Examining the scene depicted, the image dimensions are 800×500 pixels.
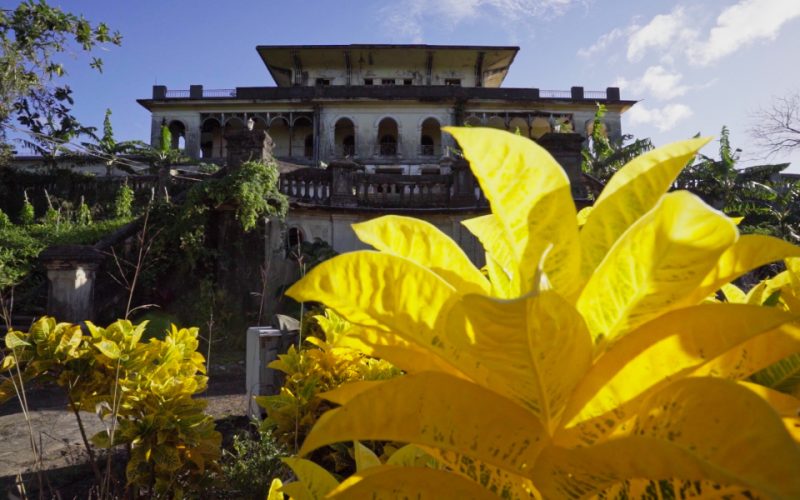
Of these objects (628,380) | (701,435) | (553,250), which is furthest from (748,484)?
(553,250)

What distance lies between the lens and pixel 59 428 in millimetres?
4926

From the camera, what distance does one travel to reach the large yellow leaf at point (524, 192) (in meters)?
0.59

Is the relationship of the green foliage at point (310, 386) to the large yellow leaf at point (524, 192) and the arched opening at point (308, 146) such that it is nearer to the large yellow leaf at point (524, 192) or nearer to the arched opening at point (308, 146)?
the large yellow leaf at point (524, 192)

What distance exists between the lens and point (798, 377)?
705 mm

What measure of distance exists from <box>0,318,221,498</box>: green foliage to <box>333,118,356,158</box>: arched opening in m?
24.6

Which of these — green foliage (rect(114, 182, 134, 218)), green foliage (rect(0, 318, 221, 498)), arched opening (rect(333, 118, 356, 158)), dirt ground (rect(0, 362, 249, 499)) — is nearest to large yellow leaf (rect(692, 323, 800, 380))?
green foliage (rect(0, 318, 221, 498))

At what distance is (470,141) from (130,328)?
1.89 metres

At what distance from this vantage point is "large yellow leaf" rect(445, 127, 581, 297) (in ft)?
1.95

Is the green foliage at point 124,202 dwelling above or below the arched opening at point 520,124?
below

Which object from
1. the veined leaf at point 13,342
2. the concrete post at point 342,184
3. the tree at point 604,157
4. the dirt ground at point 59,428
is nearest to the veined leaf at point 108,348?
the veined leaf at point 13,342

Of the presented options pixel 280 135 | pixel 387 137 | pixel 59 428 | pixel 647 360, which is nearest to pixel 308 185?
pixel 59 428

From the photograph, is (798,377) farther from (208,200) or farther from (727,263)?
(208,200)

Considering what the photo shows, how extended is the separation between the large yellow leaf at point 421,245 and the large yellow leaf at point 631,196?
0.15m

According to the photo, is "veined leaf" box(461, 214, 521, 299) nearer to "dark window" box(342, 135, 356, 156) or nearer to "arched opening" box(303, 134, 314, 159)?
"dark window" box(342, 135, 356, 156)
